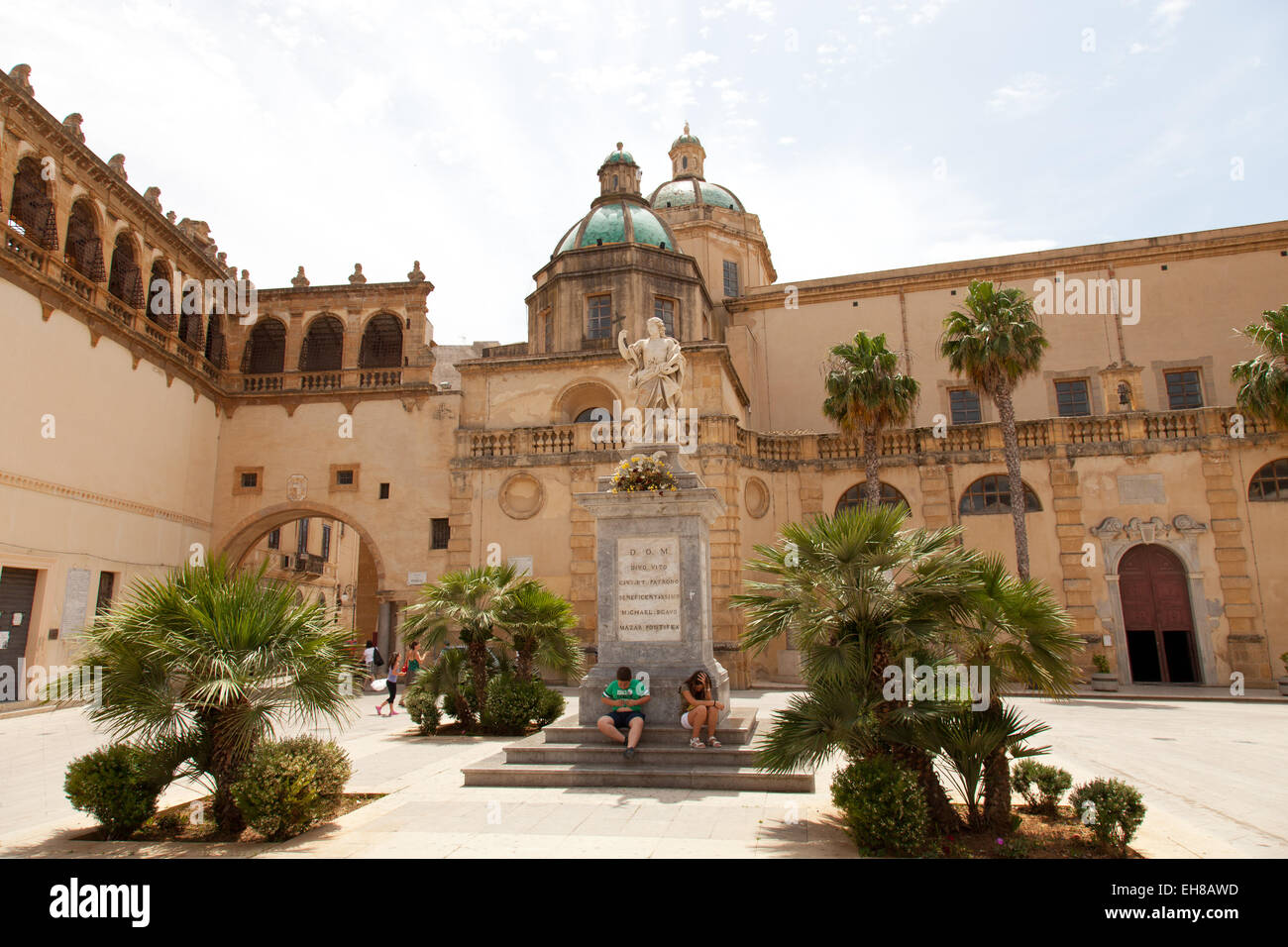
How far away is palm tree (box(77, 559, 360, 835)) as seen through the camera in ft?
24.6

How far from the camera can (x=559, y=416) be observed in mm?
28156

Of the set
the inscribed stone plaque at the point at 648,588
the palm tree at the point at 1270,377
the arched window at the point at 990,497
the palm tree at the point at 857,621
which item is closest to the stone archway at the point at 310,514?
the inscribed stone plaque at the point at 648,588

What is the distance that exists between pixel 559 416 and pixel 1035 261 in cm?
2043

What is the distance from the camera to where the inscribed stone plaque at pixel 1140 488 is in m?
25.9

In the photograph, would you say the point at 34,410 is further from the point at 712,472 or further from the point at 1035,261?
the point at 1035,261

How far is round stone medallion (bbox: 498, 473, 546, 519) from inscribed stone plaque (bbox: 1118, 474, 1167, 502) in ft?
61.2

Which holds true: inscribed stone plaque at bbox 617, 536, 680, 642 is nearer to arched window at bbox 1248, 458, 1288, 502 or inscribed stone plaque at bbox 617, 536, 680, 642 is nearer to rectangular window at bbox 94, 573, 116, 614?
rectangular window at bbox 94, 573, 116, 614

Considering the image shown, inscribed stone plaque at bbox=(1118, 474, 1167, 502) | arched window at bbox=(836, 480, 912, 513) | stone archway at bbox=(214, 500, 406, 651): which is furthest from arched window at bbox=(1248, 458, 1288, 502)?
stone archway at bbox=(214, 500, 406, 651)

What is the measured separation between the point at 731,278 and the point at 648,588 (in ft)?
92.6

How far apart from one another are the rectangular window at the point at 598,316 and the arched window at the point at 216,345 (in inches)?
538

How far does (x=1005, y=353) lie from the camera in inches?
948

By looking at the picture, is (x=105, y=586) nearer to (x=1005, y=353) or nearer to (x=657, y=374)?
(x=657, y=374)

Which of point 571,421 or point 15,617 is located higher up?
point 571,421

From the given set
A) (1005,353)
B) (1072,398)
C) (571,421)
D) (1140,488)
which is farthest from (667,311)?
(1140,488)
